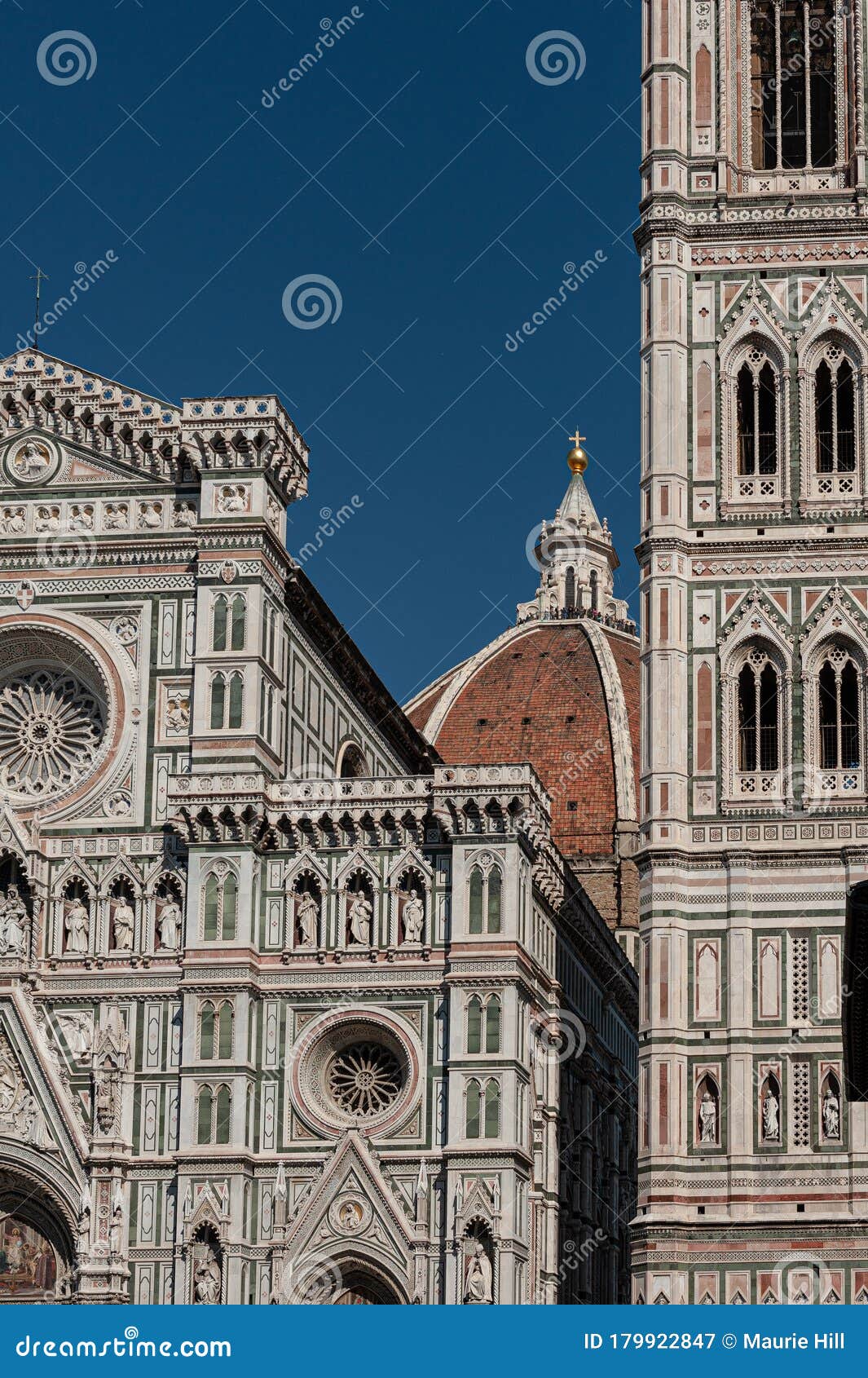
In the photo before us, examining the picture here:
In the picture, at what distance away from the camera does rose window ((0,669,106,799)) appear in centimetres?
4869

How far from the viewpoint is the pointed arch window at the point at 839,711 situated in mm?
43938

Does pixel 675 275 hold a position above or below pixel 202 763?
above

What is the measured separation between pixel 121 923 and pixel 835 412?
549 inches

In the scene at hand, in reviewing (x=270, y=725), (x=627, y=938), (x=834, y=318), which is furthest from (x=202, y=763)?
(x=627, y=938)

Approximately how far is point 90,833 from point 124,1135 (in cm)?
504

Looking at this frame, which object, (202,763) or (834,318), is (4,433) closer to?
(202,763)

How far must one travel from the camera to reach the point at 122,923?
47.2 m

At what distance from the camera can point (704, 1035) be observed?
42531mm

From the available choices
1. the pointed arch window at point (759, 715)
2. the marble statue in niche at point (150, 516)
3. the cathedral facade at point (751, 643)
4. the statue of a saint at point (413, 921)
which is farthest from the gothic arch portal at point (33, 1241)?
the pointed arch window at point (759, 715)

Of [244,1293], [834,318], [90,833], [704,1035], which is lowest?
[244,1293]

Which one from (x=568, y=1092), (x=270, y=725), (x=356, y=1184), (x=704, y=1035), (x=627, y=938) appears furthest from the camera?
(x=627, y=938)

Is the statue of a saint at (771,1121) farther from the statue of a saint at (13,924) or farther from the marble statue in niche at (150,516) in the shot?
the marble statue in niche at (150,516)

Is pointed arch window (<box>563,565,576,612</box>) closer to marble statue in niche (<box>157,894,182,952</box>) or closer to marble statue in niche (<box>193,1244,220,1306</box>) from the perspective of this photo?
marble statue in niche (<box>157,894,182,952</box>)

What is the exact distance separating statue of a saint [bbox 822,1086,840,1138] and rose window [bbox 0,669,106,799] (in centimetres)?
1381
